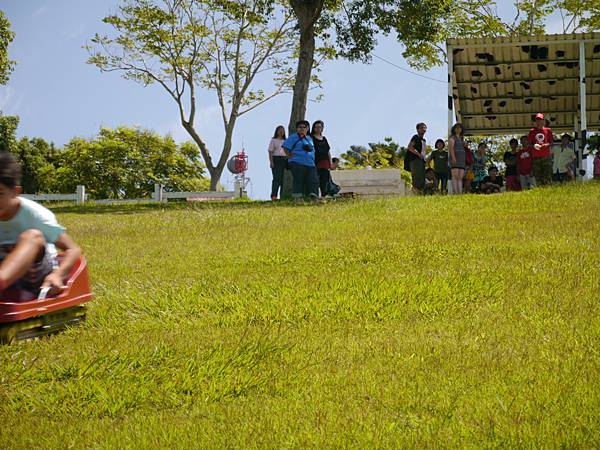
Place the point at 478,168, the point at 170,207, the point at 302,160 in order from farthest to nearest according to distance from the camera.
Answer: the point at 478,168, the point at 170,207, the point at 302,160

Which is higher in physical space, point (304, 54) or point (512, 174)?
point (304, 54)

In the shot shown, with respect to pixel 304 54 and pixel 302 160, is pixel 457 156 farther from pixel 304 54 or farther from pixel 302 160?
pixel 304 54

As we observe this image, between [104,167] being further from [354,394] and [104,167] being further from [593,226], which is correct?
[354,394]

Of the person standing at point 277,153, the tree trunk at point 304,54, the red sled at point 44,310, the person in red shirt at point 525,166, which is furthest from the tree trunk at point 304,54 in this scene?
the red sled at point 44,310

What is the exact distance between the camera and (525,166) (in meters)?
20.4

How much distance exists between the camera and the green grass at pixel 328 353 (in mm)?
4301

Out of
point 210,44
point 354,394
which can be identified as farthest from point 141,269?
point 210,44

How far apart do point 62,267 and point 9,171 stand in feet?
2.79

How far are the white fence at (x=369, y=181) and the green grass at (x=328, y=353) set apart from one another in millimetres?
15219

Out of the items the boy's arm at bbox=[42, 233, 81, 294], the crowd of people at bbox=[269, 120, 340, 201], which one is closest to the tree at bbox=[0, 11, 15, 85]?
the crowd of people at bbox=[269, 120, 340, 201]

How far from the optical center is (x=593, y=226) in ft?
38.0

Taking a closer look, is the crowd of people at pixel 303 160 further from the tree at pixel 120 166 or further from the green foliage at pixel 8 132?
the green foliage at pixel 8 132

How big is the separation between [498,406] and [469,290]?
3049mm

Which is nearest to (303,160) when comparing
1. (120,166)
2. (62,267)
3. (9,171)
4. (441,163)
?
(441,163)
